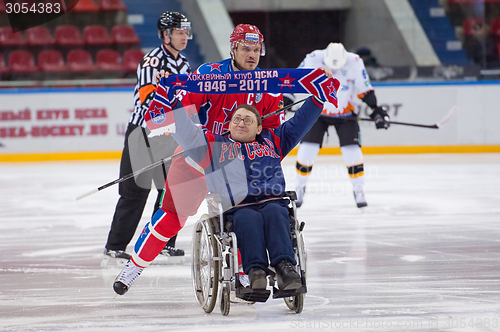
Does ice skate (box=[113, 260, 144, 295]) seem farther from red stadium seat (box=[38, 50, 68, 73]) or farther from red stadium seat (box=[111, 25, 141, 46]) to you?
red stadium seat (box=[111, 25, 141, 46])

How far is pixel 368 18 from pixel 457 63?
202cm

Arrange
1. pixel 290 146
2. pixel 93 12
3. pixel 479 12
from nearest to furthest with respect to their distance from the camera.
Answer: pixel 290 146 → pixel 479 12 → pixel 93 12

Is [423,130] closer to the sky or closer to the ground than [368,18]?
closer to the ground

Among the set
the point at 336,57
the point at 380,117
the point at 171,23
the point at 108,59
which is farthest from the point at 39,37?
the point at 171,23

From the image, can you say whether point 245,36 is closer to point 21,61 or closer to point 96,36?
point 21,61

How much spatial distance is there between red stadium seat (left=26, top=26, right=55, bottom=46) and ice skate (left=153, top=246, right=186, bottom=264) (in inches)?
285

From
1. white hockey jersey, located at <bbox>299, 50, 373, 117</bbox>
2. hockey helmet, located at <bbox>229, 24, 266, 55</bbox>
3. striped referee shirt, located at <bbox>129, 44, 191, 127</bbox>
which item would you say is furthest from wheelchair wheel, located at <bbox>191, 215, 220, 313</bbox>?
white hockey jersey, located at <bbox>299, 50, 373, 117</bbox>

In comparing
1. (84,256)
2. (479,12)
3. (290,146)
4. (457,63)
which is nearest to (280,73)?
(290,146)

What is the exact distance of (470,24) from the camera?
30.1 ft

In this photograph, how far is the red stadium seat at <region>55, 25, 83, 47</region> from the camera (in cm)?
962

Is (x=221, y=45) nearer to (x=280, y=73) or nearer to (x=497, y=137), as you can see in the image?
(x=497, y=137)

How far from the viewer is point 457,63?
8555mm

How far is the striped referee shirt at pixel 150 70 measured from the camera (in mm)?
2932

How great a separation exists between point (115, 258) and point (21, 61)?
6.91m
